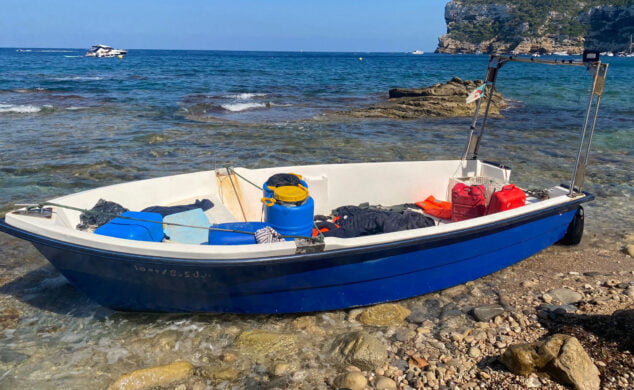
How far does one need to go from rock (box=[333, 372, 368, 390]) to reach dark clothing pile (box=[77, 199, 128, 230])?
3.13 meters

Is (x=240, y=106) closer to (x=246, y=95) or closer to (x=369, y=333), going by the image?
(x=246, y=95)

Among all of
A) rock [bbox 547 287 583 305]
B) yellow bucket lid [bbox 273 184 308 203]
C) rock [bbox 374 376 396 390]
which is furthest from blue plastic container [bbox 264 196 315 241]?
rock [bbox 547 287 583 305]

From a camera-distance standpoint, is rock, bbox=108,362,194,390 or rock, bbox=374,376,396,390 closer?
rock, bbox=374,376,396,390

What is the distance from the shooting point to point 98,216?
17.9 ft

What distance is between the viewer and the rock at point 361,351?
4473mm

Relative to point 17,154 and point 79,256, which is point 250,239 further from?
point 17,154

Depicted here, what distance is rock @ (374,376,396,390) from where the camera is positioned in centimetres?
411

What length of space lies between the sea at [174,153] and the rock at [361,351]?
2.59ft

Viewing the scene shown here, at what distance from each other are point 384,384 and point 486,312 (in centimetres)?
176

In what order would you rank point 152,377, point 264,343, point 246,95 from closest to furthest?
1. point 152,377
2. point 264,343
3. point 246,95

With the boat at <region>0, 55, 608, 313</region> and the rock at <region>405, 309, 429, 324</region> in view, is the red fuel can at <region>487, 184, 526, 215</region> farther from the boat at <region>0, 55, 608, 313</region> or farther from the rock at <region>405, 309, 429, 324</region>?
the rock at <region>405, 309, 429, 324</region>

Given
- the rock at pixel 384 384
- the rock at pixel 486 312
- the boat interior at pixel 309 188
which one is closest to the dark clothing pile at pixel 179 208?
the boat interior at pixel 309 188

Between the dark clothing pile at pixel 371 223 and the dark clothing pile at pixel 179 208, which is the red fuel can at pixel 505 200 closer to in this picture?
the dark clothing pile at pixel 371 223

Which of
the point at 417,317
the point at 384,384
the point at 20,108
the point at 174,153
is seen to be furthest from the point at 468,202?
the point at 20,108
